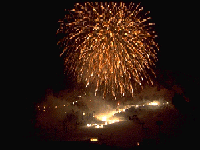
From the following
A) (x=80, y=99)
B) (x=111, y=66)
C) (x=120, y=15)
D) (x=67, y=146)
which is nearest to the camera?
(x=67, y=146)

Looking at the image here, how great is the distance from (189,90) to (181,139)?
24.8ft

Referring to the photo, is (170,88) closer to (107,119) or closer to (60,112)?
(107,119)

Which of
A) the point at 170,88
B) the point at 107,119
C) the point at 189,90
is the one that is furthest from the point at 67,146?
the point at 170,88

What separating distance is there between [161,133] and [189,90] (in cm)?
704

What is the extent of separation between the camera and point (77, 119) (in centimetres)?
1425

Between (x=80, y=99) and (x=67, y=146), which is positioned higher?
(x=80, y=99)

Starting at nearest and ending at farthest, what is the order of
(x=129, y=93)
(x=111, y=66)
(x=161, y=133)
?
(x=161, y=133), (x=111, y=66), (x=129, y=93)

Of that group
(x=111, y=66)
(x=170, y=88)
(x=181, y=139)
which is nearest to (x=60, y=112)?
(x=111, y=66)

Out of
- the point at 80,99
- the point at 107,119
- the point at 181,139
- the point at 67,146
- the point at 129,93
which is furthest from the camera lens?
the point at 129,93

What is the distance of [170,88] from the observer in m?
18.9

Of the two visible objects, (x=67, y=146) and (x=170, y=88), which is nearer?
(x=67, y=146)

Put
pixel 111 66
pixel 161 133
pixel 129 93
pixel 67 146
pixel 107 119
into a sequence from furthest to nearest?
1. pixel 129 93
2. pixel 107 119
3. pixel 111 66
4. pixel 161 133
5. pixel 67 146

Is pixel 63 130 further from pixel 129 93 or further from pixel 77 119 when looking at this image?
pixel 129 93

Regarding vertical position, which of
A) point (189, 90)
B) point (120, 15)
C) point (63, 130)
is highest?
point (120, 15)
